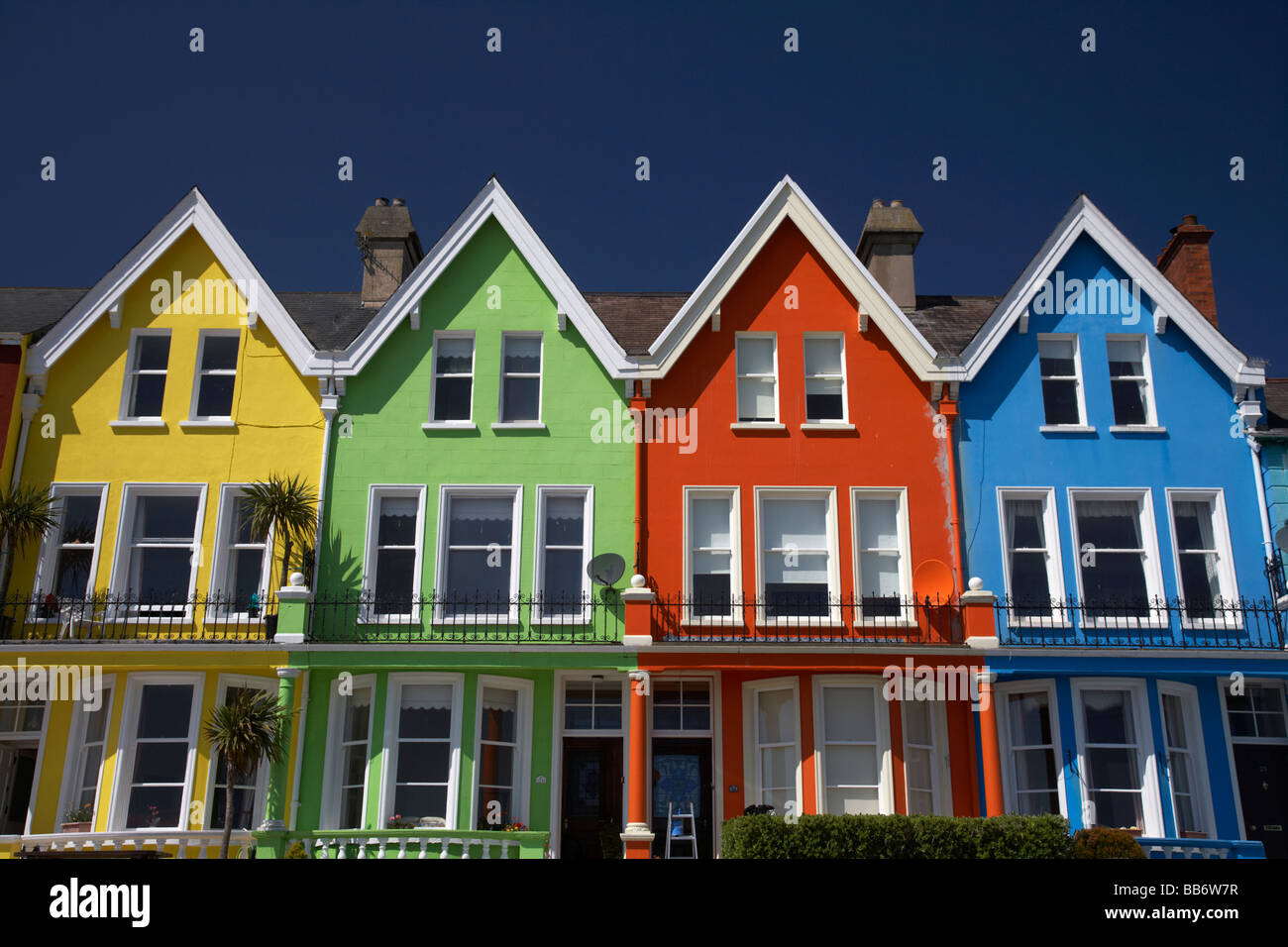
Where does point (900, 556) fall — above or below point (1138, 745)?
above

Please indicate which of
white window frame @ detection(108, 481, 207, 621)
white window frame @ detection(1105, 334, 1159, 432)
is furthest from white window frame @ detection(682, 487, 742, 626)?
white window frame @ detection(108, 481, 207, 621)

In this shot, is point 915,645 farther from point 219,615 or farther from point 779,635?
point 219,615

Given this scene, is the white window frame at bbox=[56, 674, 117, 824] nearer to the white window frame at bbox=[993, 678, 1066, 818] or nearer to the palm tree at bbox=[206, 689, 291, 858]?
the palm tree at bbox=[206, 689, 291, 858]

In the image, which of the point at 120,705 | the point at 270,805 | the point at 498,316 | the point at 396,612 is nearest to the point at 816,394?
the point at 498,316

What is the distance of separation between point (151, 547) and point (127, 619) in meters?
1.39

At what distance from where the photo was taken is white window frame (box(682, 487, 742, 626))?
2011 cm

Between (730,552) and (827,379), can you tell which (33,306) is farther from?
(827,379)

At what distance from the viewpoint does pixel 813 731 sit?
19.6 meters

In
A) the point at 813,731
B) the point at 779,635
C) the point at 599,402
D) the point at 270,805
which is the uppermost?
the point at 599,402

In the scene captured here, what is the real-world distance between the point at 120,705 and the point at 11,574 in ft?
10.0

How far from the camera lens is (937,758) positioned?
19.7 m

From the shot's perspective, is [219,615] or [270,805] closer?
[270,805]

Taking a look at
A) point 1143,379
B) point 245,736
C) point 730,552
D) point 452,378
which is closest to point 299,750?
point 245,736

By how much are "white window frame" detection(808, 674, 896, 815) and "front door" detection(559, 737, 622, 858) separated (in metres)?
2.52
